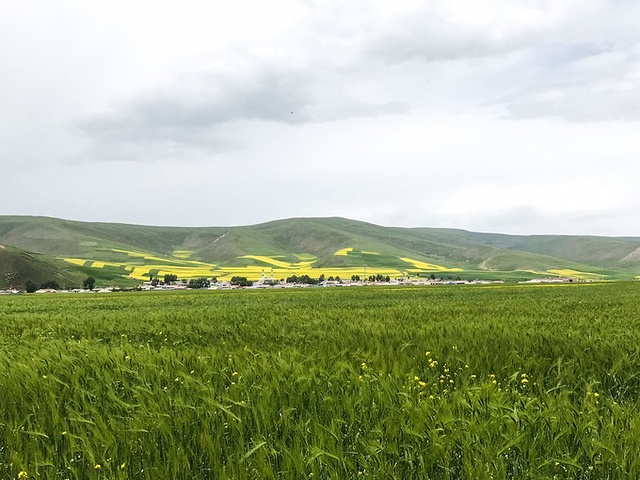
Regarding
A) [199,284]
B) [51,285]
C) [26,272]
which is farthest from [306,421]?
[26,272]

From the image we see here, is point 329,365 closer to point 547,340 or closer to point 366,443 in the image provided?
point 366,443

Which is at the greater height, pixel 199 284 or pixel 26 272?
pixel 26 272

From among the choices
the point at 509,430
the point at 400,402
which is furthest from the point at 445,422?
the point at 400,402

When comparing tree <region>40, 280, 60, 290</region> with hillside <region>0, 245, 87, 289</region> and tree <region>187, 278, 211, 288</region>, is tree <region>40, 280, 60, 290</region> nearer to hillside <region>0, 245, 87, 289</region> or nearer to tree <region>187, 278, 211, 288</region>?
hillside <region>0, 245, 87, 289</region>

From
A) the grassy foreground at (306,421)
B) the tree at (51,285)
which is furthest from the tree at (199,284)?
the grassy foreground at (306,421)

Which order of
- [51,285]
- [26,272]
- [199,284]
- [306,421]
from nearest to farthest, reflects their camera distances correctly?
1. [306,421]
2. [51,285]
3. [199,284]
4. [26,272]

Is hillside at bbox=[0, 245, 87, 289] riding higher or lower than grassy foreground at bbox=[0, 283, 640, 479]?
lower

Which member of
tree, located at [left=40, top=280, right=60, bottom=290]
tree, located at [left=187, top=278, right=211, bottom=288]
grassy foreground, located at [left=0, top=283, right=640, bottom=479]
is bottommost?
tree, located at [left=40, top=280, right=60, bottom=290]

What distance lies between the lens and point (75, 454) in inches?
147

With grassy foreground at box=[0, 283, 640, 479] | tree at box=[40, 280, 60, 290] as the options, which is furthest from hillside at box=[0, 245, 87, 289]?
grassy foreground at box=[0, 283, 640, 479]

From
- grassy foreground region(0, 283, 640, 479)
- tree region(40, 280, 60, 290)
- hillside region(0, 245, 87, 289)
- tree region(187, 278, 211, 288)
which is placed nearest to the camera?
grassy foreground region(0, 283, 640, 479)

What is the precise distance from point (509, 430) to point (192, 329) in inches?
390

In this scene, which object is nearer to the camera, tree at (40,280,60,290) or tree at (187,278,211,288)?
tree at (40,280,60,290)

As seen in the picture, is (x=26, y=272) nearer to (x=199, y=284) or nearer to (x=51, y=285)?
(x=51, y=285)
